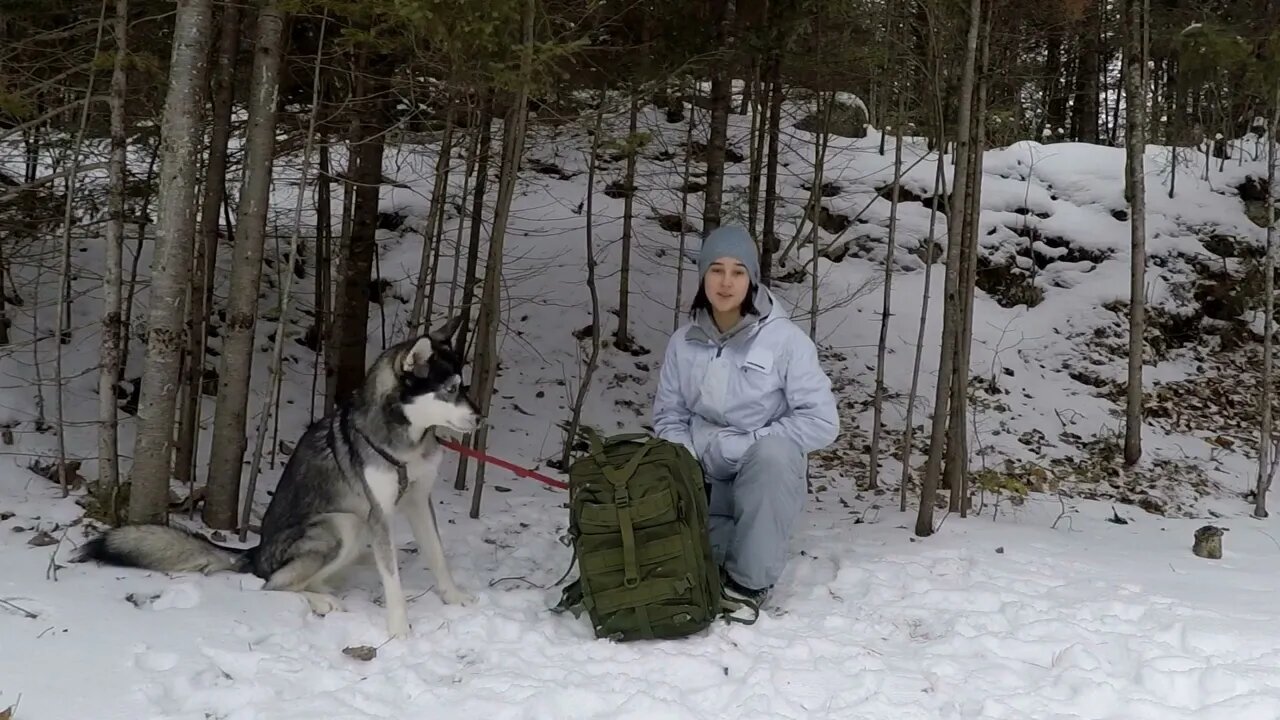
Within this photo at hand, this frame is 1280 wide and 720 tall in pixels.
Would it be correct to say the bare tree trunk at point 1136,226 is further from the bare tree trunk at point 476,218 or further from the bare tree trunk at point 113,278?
the bare tree trunk at point 113,278

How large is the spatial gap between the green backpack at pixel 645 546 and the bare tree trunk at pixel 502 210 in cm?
147

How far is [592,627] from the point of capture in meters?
3.49

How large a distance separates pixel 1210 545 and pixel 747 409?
3.29m

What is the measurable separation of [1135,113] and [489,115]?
754 cm

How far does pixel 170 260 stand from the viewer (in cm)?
412

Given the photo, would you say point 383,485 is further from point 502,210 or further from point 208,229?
point 208,229

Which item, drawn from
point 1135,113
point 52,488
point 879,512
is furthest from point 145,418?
point 1135,113

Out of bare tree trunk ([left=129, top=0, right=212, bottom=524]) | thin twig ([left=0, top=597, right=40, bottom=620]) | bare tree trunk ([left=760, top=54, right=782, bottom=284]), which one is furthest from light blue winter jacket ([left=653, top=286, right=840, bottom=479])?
bare tree trunk ([left=760, top=54, right=782, bottom=284])

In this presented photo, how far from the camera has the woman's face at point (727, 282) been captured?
12.5 feet

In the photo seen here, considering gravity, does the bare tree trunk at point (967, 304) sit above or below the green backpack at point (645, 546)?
above

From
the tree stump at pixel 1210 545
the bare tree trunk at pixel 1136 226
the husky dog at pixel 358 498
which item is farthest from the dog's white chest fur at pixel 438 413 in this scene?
the bare tree trunk at pixel 1136 226

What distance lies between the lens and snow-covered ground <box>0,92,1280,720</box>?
282 cm

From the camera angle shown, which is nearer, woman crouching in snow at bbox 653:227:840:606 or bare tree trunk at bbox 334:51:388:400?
woman crouching in snow at bbox 653:227:840:606

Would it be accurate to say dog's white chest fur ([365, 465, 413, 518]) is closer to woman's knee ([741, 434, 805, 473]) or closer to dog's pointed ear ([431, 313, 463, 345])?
dog's pointed ear ([431, 313, 463, 345])
